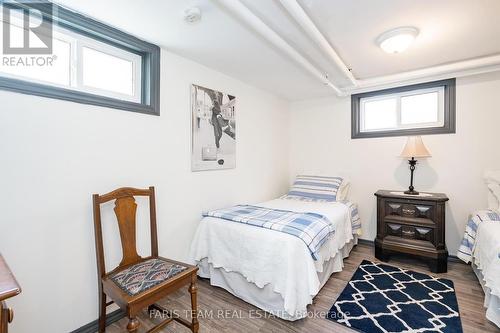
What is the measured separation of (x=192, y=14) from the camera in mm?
1604

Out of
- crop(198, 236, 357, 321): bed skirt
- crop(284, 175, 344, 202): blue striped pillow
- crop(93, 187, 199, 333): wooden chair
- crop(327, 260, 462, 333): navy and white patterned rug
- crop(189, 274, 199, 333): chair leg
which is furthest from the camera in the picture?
crop(284, 175, 344, 202): blue striped pillow

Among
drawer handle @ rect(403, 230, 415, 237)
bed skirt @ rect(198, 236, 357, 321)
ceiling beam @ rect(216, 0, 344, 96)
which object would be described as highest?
ceiling beam @ rect(216, 0, 344, 96)

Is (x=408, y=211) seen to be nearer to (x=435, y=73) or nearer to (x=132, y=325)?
(x=435, y=73)

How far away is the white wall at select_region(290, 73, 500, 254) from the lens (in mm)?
2656

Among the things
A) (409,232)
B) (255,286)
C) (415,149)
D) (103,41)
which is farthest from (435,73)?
(103,41)

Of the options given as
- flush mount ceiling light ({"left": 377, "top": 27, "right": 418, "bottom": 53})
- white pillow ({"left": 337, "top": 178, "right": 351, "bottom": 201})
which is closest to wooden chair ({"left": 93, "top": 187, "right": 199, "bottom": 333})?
white pillow ({"left": 337, "top": 178, "right": 351, "bottom": 201})

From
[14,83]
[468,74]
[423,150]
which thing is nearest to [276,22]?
[14,83]

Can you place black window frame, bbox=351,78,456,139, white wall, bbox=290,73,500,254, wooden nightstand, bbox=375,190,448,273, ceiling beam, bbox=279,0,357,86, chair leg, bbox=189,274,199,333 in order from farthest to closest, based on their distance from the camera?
black window frame, bbox=351,78,456,139, white wall, bbox=290,73,500,254, wooden nightstand, bbox=375,190,448,273, chair leg, bbox=189,274,199,333, ceiling beam, bbox=279,0,357,86

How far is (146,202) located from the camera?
2076 millimetres

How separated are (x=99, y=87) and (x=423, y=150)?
338 centimetres

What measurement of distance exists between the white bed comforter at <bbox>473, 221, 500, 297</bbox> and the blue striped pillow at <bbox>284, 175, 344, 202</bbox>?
142 centimetres

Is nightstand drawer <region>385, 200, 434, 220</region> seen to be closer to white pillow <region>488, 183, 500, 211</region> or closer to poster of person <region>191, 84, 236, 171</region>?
white pillow <region>488, 183, 500, 211</region>

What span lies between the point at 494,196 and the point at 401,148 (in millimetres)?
1022

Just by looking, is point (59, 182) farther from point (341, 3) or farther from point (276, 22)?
point (341, 3)
